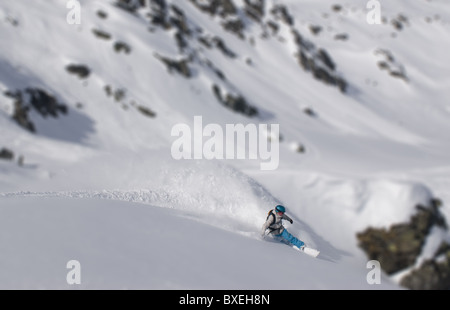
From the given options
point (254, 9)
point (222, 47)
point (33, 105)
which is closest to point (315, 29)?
point (254, 9)

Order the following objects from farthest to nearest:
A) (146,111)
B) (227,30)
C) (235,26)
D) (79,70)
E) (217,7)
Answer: (217,7), (235,26), (227,30), (79,70), (146,111)

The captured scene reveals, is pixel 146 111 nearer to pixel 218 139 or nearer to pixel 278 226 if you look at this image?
pixel 218 139

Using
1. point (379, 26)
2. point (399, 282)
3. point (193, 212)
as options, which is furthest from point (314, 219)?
point (379, 26)

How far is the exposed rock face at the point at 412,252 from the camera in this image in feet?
25.9

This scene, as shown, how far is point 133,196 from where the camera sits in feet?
27.9

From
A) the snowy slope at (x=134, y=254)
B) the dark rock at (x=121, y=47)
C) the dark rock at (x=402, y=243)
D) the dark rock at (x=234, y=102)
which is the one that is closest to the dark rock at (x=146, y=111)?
the dark rock at (x=234, y=102)

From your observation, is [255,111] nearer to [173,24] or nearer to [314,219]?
[173,24]

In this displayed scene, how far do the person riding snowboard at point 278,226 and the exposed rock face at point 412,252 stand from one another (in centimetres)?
248

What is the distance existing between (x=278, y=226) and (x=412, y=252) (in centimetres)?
389

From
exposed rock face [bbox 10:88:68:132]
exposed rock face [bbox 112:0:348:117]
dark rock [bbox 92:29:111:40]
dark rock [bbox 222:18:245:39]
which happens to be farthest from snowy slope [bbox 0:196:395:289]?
dark rock [bbox 222:18:245:39]

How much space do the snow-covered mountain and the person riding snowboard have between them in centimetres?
46

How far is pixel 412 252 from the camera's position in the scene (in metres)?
7.97
